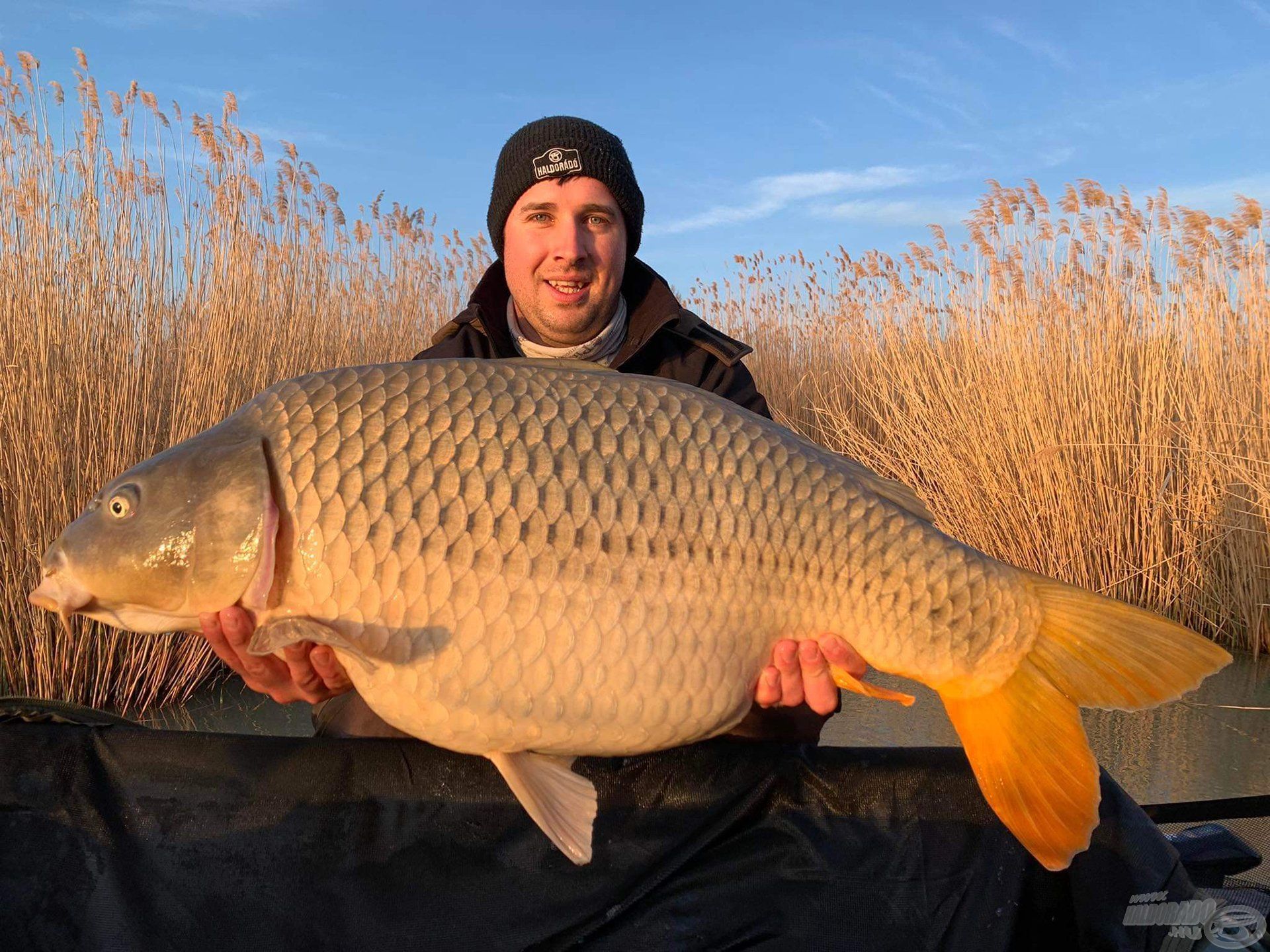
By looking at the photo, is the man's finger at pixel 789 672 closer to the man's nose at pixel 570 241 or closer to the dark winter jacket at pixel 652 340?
the dark winter jacket at pixel 652 340

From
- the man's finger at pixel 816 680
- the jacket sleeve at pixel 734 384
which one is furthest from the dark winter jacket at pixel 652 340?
the man's finger at pixel 816 680

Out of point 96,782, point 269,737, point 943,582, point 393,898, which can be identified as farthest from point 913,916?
point 96,782

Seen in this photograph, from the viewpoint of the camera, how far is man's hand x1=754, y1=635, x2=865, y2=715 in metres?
1.17

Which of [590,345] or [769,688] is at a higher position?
[590,345]

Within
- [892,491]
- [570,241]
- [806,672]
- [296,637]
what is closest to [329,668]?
[296,637]

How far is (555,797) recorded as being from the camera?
1114 millimetres

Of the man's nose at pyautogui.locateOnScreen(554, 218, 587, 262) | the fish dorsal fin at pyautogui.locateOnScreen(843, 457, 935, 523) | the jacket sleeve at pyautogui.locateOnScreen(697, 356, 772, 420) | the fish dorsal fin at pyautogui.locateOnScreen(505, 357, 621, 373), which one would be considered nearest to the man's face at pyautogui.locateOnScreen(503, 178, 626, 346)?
the man's nose at pyautogui.locateOnScreen(554, 218, 587, 262)

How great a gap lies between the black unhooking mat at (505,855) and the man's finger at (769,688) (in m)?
0.10

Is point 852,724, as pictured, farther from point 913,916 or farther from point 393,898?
point 393,898

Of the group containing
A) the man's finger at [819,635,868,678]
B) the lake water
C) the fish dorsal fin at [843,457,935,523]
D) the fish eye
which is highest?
the fish dorsal fin at [843,457,935,523]

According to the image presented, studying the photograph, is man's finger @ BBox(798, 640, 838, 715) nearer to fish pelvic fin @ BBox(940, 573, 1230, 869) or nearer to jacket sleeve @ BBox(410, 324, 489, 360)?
fish pelvic fin @ BBox(940, 573, 1230, 869)

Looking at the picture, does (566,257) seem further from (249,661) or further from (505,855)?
(505,855)

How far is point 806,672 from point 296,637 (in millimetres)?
614

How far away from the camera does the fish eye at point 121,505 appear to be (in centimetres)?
112
